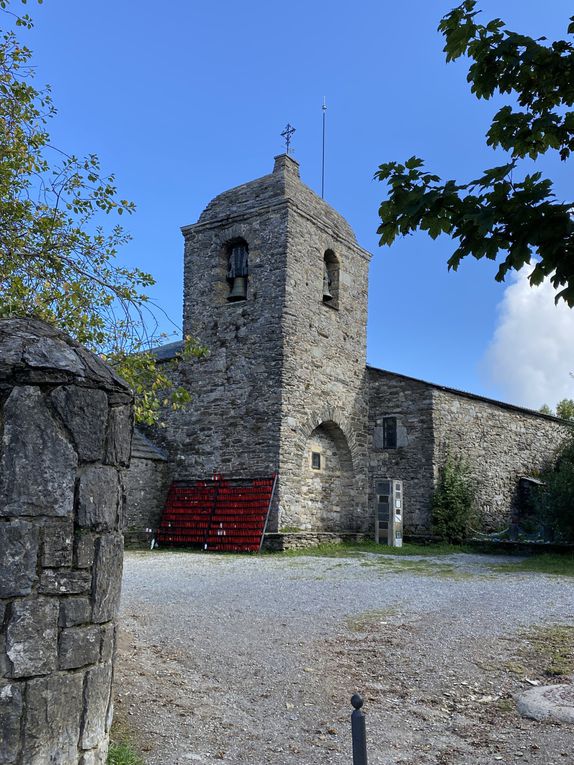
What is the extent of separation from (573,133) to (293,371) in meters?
12.6

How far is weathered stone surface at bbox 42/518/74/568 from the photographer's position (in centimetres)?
328

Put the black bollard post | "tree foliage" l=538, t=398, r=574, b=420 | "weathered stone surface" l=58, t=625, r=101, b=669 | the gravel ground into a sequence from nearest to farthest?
the black bollard post < "weathered stone surface" l=58, t=625, r=101, b=669 < the gravel ground < "tree foliage" l=538, t=398, r=574, b=420

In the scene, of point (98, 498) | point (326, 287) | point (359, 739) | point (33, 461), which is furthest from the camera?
point (326, 287)

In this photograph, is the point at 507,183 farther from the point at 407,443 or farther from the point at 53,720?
the point at 407,443

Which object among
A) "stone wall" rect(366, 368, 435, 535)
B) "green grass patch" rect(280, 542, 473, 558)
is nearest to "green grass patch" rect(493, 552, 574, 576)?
"green grass patch" rect(280, 542, 473, 558)

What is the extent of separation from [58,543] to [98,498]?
11.9 inches

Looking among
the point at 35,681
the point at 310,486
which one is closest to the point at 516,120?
the point at 35,681

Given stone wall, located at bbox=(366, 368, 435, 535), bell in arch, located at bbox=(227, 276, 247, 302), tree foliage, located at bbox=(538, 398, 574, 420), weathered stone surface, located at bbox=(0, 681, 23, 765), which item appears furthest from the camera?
tree foliage, located at bbox=(538, 398, 574, 420)

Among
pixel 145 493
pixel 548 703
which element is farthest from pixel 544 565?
pixel 145 493

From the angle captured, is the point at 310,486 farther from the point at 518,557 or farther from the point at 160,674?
the point at 160,674

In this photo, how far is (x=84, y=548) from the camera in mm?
3408

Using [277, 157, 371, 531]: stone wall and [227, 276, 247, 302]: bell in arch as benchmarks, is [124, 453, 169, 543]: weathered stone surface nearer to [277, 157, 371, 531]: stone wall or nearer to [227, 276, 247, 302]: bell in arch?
[277, 157, 371, 531]: stone wall

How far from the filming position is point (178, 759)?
387cm

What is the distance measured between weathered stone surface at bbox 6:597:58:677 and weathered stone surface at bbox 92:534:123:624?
24 cm
